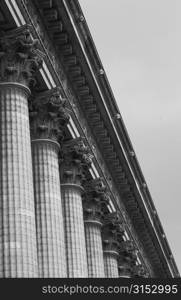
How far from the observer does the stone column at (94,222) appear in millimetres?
58625

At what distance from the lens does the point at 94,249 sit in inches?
2318

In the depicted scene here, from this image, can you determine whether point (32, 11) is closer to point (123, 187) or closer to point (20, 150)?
point (20, 150)

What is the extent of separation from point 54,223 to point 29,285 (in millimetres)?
18690

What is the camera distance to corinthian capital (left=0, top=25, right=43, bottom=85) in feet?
138

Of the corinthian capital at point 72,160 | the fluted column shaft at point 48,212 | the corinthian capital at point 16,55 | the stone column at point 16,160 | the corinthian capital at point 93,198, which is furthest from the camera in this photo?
the corinthian capital at point 93,198

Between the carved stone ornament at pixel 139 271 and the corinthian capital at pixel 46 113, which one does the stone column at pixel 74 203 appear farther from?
the carved stone ornament at pixel 139 271

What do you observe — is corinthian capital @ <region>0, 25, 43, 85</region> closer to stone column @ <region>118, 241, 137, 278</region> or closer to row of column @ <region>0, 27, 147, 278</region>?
row of column @ <region>0, 27, 147, 278</region>

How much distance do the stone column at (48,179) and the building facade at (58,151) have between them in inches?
2.0

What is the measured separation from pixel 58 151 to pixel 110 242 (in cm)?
1969

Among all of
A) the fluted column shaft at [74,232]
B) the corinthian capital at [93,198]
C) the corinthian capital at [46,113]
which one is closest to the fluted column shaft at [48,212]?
the corinthian capital at [46,113]

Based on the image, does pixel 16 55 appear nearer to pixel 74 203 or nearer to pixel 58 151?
pixel 58 151

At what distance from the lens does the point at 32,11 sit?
45281mm

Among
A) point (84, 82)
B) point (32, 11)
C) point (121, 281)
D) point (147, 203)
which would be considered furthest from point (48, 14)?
point (147, 203)

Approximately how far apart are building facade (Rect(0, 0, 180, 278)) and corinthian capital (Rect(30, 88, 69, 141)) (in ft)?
0.18
